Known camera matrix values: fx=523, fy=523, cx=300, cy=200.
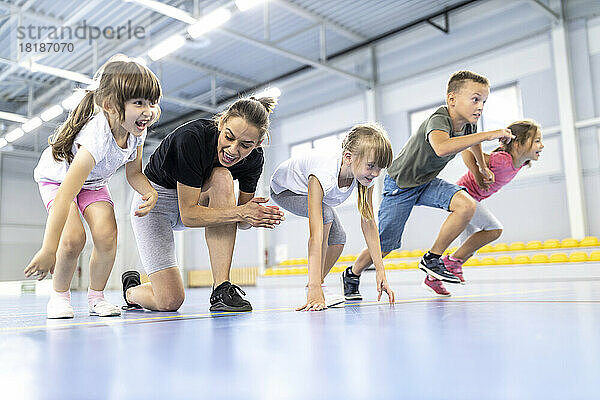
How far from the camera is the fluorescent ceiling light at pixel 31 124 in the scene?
9562 mm

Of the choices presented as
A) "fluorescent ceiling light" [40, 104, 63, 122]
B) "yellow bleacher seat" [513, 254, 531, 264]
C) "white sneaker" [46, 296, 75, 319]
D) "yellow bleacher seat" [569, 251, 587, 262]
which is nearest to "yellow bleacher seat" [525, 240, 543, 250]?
"yellow bleacher seat" [513, 254, 531, 264]

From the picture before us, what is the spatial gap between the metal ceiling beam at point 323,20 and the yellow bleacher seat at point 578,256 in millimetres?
5013

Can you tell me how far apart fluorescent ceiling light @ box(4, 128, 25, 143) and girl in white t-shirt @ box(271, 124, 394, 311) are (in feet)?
31.4

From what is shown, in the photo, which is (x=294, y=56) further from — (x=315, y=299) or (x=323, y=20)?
(x=315, y=299)

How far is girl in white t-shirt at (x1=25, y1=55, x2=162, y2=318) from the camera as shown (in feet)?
5.63

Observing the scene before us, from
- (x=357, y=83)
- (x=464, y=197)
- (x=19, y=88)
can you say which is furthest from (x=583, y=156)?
(x=19, y=88)

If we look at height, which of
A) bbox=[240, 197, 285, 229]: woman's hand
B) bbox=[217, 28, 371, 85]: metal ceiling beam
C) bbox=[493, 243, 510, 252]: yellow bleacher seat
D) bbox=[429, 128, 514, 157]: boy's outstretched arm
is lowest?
bbox=[493, 243, 510, 252]: yellow bleacher seat

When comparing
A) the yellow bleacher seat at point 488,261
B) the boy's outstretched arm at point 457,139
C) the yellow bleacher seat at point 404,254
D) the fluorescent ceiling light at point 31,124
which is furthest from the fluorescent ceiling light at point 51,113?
the boy's outstretched arm at point 457,139

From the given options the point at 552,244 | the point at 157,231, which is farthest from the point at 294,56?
the point at 157,231

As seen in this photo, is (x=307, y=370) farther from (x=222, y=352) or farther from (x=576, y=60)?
(x=576, y=60)

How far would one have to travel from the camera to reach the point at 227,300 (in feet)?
6.18

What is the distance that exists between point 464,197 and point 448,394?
2128 millimetres

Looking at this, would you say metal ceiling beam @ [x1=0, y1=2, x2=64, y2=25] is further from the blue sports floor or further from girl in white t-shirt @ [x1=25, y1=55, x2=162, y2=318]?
the blue sports floor

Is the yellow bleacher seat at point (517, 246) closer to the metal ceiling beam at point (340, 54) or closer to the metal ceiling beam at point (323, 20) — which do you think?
the metal ceiling beam at point (340, 54)
